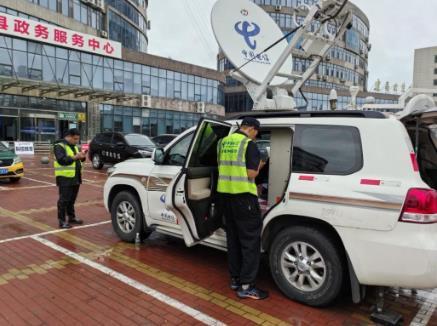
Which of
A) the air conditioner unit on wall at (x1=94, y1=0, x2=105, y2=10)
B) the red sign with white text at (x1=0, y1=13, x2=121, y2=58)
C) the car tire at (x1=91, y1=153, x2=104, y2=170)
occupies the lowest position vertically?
the car tire at (x1=91, y1=153, x2=104, y2=170)

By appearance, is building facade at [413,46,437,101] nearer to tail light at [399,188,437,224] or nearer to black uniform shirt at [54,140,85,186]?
black uniform shirt at [54,140,85,186]

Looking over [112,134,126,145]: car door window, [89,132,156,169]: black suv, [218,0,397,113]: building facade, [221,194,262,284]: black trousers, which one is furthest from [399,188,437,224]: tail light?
[218,0,397,113]: building facade

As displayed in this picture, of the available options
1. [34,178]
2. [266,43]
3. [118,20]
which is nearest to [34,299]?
[266,43]

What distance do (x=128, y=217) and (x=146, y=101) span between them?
32.7m

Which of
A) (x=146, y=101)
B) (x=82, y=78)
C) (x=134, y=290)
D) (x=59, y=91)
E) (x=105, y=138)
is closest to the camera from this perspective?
(x=134, y=290)

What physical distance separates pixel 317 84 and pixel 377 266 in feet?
205

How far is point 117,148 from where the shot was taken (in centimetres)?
1531

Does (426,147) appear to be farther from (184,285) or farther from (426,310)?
(184,285)

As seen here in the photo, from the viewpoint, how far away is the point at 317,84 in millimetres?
62062

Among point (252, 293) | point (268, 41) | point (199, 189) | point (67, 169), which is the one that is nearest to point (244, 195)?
point (199, 189)

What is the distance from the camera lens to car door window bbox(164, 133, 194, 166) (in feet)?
16.0

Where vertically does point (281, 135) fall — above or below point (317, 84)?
below

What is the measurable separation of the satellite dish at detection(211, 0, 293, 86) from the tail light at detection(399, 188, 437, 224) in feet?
20.9

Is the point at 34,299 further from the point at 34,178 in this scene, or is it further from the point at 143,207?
the point at 34,178
